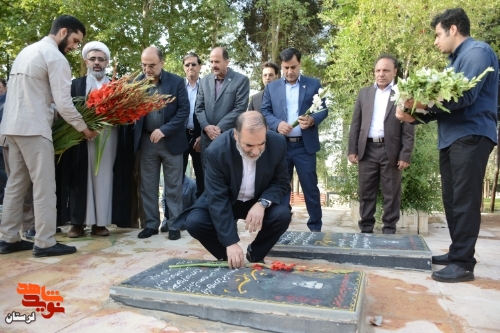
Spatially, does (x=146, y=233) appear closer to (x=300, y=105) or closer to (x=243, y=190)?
(x=243, y=190)

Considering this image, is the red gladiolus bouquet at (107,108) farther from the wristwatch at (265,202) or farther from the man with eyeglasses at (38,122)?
Result: the wristwatch at (265,202)

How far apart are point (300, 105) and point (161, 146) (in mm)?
1486

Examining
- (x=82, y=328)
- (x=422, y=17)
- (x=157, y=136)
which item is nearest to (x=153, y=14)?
(x=422, y=17)

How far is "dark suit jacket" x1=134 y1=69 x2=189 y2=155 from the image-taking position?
14.9 ft

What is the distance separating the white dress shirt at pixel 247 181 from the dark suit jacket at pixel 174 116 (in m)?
1.54

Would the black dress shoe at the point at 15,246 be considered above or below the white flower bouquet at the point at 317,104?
below

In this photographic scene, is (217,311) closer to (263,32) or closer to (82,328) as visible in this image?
(82,328)

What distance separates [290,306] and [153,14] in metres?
11.4

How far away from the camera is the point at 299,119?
14.5 ft

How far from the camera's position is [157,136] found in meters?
4.40

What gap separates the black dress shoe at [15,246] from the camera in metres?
3.82

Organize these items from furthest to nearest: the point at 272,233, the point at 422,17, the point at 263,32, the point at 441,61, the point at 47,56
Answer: the point at 263,32 < the point at 441,61 < the point at 422,17 < the point at 47,56 < the point at 272,233

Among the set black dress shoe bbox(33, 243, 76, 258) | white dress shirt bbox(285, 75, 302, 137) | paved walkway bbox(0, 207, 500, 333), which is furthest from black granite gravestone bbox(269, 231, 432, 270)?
black dress shoe bbox(33, 243, 76, 258)

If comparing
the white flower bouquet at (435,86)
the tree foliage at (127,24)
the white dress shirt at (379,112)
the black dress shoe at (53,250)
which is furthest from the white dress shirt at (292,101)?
the tree foliage at (127,24)
